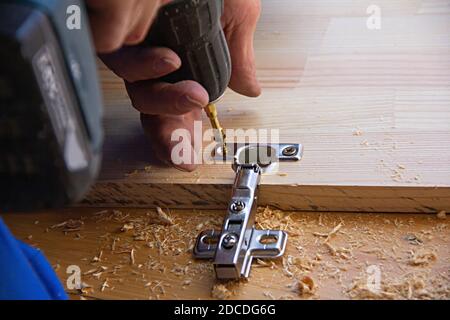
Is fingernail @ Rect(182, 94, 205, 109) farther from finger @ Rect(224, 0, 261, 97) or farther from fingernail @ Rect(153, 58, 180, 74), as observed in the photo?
finger @ Rect(224, 0, 261, 97)

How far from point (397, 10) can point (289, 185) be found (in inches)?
20.9

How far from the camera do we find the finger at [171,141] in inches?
40.9

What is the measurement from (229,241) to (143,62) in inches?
10.0

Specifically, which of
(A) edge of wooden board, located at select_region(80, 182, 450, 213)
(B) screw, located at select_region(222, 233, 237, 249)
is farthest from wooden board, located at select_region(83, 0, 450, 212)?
(B) screw, located at select_region(222, 233, 237, 249)

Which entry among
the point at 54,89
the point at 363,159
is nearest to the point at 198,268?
the point at 363,159

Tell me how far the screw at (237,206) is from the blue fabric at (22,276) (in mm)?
237

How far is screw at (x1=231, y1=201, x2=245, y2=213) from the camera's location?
36.6 inches

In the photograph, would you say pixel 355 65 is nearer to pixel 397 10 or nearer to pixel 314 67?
pixel 314 67

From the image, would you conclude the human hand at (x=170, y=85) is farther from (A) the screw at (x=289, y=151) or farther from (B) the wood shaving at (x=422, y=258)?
(B) the wood shaving at (x=422, y=258)

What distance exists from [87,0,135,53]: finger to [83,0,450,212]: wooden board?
0.38 metres

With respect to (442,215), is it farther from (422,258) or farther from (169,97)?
(169,97)

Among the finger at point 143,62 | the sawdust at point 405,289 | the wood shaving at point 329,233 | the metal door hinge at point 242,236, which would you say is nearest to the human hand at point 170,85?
the finger at point 143,62

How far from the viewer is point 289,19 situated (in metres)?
1.35

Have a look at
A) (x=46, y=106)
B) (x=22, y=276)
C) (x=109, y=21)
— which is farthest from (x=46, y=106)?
(x=22, y=276)
